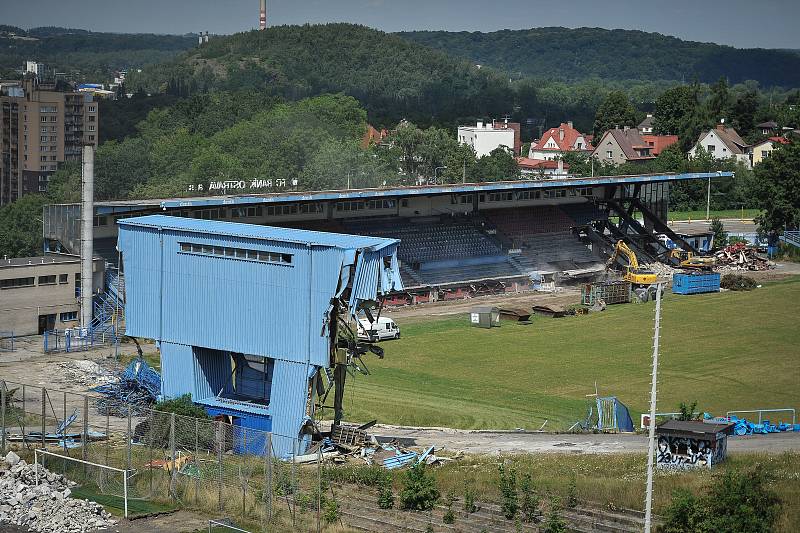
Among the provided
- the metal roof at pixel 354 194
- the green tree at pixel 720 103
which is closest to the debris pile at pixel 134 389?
the metal roof at pixel 354 194

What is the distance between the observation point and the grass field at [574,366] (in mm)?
42969

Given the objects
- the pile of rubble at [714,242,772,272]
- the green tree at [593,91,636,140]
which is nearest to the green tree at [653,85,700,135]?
the green tree at [593,91,636,140]

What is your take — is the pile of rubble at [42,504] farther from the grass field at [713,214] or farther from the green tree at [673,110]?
the green tree at [673,110]

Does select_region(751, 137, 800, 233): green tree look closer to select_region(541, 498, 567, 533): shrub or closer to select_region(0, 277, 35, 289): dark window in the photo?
select_region(0, 277, 35, 289): dark window

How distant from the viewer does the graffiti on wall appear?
3284 centimetres

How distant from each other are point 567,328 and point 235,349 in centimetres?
2618

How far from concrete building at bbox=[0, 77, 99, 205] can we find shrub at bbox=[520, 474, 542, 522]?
123 meters

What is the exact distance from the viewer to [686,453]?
33.0m

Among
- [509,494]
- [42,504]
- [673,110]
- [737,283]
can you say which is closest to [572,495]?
[509,494]

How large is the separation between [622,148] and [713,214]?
105ft

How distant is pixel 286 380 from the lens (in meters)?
35.2

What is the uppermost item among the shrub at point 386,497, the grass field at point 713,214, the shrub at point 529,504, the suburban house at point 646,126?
the suburban house at point 646,126

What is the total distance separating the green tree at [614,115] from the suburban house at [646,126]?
7.19ft

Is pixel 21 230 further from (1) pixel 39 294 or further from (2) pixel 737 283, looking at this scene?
(2) pixel 737 283
